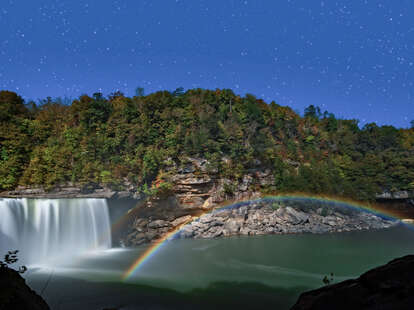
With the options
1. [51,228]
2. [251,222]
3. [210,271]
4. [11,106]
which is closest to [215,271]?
[210,271]

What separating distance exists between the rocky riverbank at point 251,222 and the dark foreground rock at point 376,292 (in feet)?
56.6

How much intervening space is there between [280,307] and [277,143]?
22349 mm

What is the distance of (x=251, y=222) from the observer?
2180 cm

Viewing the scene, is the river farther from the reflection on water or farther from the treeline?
the treeline

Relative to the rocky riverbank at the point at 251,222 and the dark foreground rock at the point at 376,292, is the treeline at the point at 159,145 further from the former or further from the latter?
the dark foreground rock at the point at 376,292

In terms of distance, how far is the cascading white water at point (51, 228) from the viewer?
1378 cm

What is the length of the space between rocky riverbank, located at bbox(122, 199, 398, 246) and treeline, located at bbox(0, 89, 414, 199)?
2160mm

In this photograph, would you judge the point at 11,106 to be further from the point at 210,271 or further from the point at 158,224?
the point at 210,271

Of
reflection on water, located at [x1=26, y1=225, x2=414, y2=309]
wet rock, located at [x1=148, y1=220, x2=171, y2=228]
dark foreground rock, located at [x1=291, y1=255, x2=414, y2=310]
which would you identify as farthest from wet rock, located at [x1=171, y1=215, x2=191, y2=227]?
dark foreground rock, located at [x1=291, y1=255, x2=414, y2=310]

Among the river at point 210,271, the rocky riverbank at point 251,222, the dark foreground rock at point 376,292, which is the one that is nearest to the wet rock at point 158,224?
the rocky riverbank at point 251,222

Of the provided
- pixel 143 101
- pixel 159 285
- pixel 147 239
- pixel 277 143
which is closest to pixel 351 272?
pixel 159 285

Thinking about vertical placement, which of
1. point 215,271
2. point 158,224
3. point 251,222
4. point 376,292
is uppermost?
point 376,292

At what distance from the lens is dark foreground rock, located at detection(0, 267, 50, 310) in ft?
10.4

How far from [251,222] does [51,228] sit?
14691mm
